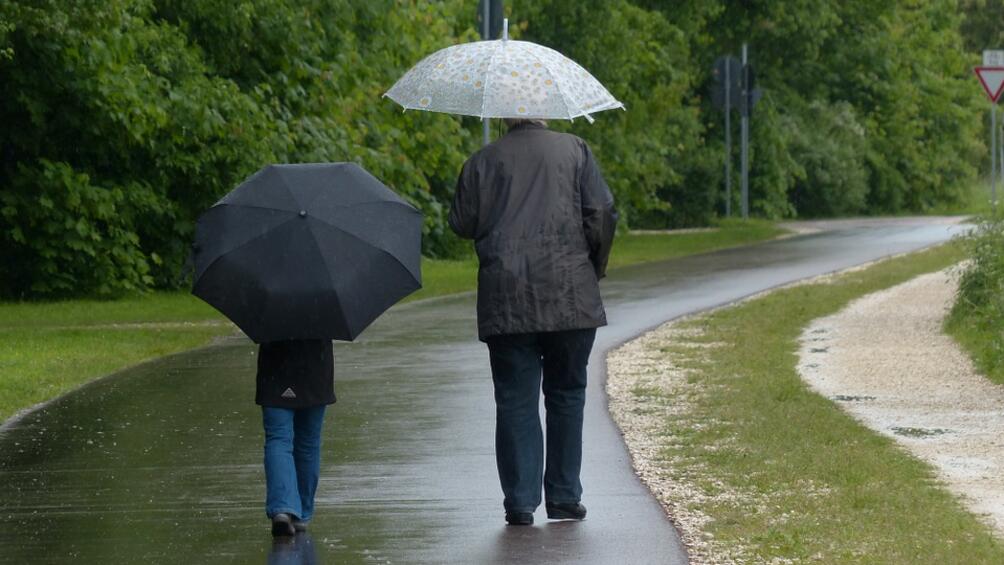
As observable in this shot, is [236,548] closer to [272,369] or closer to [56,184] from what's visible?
[272,369]

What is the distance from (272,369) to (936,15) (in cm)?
4842

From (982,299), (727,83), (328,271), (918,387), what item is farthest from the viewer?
(727,83)

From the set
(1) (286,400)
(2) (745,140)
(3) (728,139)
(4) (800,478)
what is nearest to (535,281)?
(1) (286,400)

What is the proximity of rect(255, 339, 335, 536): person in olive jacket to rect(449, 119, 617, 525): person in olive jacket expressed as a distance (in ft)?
2.25

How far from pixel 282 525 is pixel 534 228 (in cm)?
153

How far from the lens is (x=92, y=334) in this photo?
17422 mm

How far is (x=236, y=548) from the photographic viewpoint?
7.42 metres

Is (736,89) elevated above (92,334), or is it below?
above

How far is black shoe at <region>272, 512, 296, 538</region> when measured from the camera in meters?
7.57

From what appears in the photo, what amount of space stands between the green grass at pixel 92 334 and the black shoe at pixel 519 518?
194 inches

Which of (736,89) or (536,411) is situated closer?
(536,411)

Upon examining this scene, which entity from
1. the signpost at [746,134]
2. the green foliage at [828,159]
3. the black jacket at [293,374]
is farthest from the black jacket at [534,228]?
the green foliage at [828,159]

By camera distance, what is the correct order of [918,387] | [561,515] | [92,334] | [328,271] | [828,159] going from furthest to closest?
[828,159], [92,334], [918,387], [561,515], [328,271]

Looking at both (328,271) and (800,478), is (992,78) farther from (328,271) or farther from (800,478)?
(328,271)
